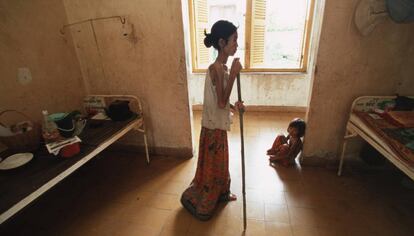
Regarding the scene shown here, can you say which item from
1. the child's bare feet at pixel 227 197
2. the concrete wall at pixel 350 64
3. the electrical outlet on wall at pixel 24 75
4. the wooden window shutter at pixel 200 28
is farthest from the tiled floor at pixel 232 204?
the wooden window shutter at pixel 200 28

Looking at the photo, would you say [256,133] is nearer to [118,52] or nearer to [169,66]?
[169,66]

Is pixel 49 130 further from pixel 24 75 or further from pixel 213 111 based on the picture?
pixel 213 111

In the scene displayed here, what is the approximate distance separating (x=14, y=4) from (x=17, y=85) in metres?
0.64

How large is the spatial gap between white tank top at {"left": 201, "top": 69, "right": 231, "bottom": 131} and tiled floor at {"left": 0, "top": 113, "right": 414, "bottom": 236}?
29.2 inches

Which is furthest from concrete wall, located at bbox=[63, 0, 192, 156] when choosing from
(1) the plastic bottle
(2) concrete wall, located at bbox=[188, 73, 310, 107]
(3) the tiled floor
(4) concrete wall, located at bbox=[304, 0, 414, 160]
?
(2) concrete wall, located at bbox=[188, 73, 310, 107]

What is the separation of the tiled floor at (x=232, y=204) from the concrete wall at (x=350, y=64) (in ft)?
2.02

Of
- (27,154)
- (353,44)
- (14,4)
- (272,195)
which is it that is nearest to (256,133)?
(272,195)

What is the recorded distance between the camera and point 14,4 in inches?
64.1

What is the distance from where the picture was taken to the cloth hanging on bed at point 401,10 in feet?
4.65

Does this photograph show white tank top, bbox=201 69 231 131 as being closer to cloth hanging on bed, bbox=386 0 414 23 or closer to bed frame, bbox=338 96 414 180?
bed frame, bbox=338 96 414 180

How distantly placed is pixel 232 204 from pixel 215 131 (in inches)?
27.2

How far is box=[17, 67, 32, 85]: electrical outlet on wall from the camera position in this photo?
1.68 m

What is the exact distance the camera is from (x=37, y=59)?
71.8 inches

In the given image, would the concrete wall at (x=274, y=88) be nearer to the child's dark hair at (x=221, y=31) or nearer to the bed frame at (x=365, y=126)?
the bed frame at (x=365, y=126)
